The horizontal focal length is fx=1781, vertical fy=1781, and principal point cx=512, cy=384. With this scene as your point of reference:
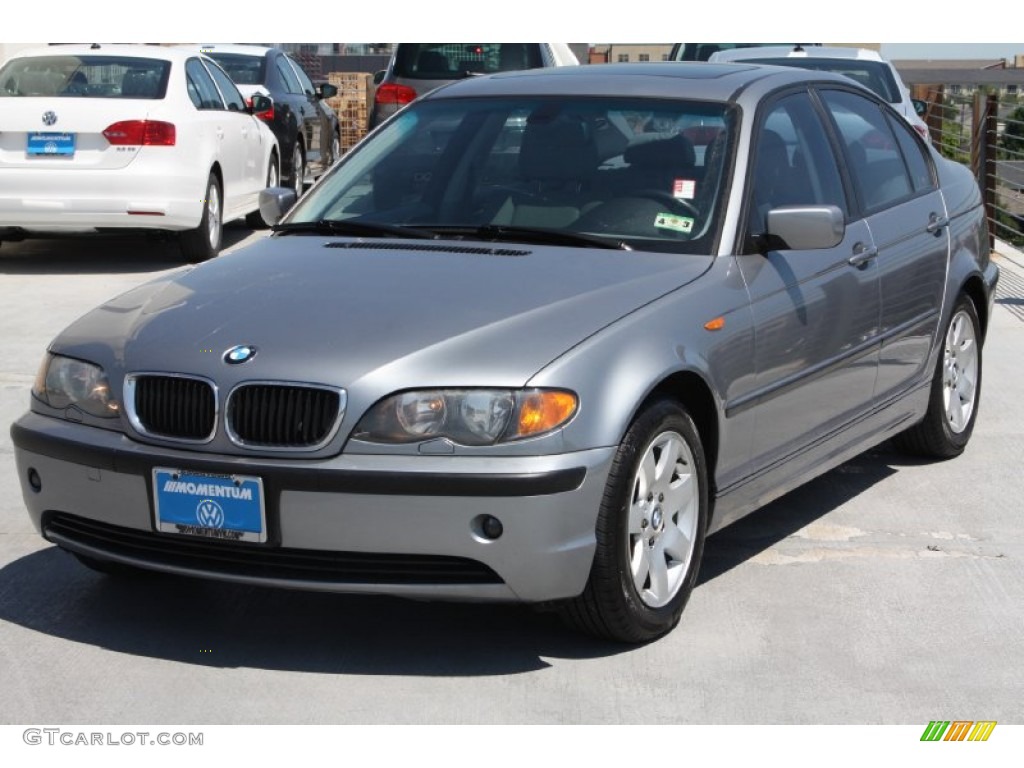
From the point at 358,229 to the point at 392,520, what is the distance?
1.60 meters

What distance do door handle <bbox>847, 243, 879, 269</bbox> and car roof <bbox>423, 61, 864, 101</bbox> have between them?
624mm

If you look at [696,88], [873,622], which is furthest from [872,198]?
[873,622]

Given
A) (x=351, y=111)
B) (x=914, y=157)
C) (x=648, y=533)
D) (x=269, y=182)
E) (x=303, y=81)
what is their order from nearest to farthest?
(x=648, y=533) < (x=914, y=157) < (x=269, y=182) < (x=303, y=81) < (x=351, y=111)

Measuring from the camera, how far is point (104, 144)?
1202 centimetres

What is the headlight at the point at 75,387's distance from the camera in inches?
190

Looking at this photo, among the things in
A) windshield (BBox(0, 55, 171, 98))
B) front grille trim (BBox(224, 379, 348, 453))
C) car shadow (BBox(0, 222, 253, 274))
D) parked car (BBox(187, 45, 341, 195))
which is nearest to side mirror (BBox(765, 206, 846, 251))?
front grille trim (BBox(224, 379, 348, 453))

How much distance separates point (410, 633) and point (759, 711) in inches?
43.0

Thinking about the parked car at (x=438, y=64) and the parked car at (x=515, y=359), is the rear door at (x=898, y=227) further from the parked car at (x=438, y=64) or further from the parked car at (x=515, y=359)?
the parked car at (x=438, y=64)

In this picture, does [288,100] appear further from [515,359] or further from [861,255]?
[515,359]

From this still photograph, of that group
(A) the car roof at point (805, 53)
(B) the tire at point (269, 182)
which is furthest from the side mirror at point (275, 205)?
(B) the tire at point (269, 182)

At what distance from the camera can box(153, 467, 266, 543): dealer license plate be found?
4.53 metres

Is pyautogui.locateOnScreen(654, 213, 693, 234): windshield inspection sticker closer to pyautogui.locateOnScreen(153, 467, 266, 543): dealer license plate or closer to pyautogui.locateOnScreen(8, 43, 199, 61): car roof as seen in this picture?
pyautogui.locateOnScreen(153, 467, 266, 543): dealer license plate
